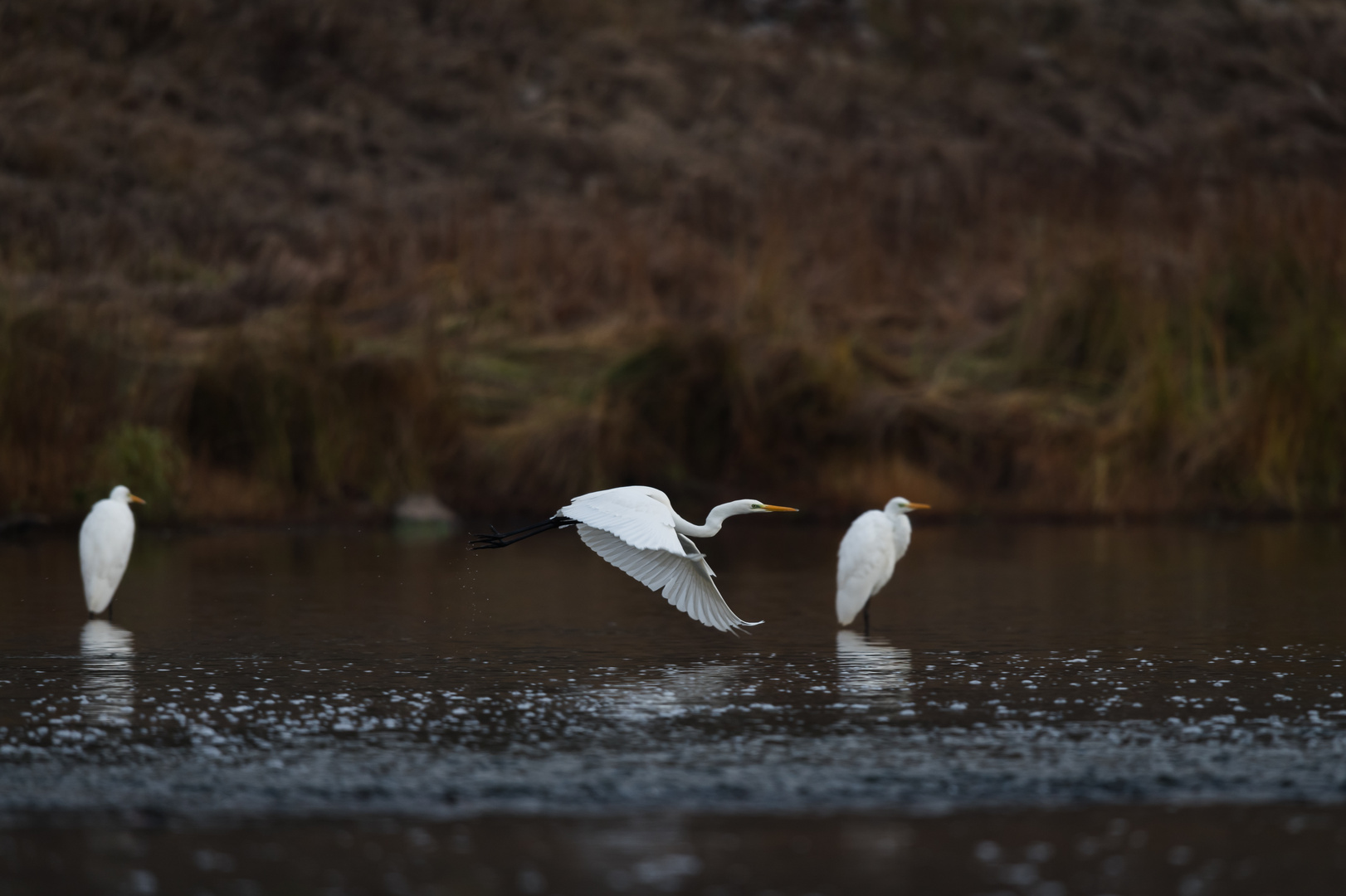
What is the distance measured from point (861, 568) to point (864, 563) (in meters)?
0.03

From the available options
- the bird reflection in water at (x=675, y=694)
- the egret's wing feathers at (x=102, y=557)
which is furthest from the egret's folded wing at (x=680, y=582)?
the egret's wing feathers at (x=102, y=557)

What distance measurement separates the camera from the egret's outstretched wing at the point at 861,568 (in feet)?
28.3

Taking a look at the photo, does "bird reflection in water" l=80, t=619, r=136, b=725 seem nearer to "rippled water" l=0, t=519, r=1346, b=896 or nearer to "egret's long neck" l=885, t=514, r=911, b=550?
"rippled water" l=0, t=519, r=1346, b=896

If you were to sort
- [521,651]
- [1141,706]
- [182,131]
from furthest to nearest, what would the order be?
[182,131] < [521,651] < [1141,706]

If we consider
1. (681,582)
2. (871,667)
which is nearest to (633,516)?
(681,582)

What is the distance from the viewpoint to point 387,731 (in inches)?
236

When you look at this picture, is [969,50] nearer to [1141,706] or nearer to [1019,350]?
[1019,350]

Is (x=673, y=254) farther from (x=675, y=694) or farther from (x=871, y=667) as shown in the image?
(x=675, y=694)

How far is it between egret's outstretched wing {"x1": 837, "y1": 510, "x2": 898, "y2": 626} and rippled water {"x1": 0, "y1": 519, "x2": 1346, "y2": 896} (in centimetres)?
21

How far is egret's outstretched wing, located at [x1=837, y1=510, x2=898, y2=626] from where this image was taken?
340 inches

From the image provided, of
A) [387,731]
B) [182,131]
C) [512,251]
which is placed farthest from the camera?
[182,131]

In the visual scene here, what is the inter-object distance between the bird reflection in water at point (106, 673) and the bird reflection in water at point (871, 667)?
8.42 ft

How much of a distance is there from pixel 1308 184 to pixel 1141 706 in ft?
52.1

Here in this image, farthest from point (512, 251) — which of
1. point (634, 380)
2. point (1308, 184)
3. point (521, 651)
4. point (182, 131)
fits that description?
point (521, 651)
